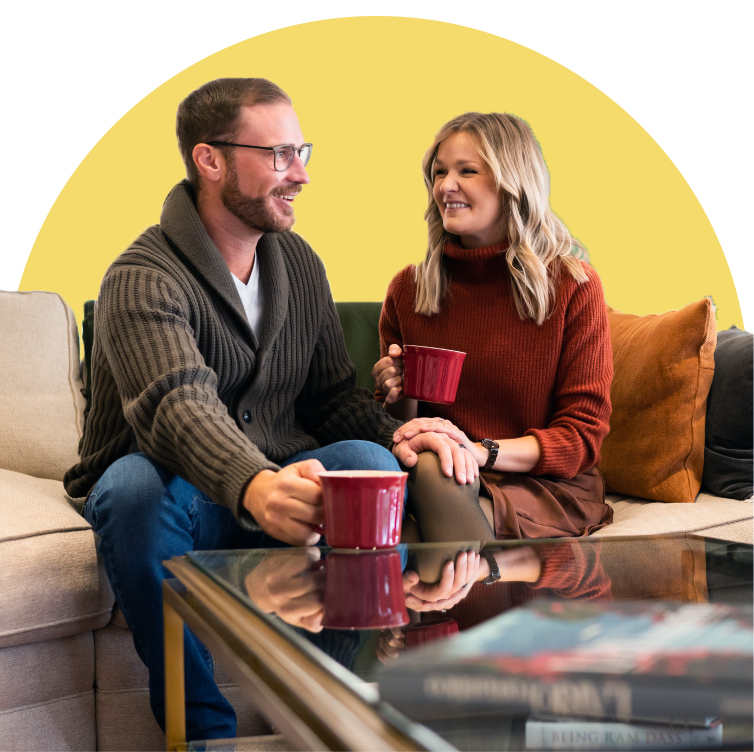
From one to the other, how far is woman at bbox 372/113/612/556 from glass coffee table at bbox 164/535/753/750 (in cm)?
47

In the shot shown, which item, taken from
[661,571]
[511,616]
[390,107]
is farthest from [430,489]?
[390,107]

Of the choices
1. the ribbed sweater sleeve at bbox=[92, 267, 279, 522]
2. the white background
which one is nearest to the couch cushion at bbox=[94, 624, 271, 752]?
the ribbed sweater sleeve at bbox=[92, 267, 279, 522]

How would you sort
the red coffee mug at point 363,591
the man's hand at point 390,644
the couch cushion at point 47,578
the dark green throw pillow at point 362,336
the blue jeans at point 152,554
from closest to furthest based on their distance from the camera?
the man's hand at point 390,644 < the red coffee mug at point 363,591 < the blue jeans at point 152,554 < the couch cushion at point 47,578 < the dark green throw pillow at point 362,336

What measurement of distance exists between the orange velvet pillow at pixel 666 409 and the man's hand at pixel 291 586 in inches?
41.1

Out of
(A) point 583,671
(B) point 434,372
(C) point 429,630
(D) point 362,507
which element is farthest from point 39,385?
(A) point 583,671

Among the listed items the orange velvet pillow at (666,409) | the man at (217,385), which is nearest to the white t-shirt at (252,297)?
the man at (217,385)

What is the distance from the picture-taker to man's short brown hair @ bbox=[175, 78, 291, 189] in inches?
61.7

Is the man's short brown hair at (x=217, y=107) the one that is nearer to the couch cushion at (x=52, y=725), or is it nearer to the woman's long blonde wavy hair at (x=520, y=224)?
the woman's long blonde wavy hair at (x=520, y=224)

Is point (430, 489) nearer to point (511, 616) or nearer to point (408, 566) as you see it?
point (408, 566)

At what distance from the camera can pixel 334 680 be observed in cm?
50

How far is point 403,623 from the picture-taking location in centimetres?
64

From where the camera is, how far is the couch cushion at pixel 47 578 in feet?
4.24

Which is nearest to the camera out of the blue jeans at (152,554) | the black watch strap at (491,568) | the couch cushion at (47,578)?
the black watch strap at (491,568)

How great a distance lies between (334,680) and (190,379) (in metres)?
0.74
